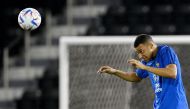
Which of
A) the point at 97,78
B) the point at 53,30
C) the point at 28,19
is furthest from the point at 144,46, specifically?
the point at 53,30

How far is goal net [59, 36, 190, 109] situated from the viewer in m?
7.76

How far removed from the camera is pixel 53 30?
439 inches

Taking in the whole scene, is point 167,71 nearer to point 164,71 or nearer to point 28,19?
point 164,71

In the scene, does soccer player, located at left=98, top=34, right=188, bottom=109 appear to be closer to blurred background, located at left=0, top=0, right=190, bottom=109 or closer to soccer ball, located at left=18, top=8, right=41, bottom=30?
soccer ball, located at left=18, top=8, right=41, bottom=30

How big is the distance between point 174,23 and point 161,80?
4.46 meters

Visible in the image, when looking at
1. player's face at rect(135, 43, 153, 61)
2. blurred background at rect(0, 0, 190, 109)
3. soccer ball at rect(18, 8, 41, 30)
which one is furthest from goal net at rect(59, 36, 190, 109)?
blurred background at rect(0, 0, 190, 109)

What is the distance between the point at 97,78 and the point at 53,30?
337 centimetres

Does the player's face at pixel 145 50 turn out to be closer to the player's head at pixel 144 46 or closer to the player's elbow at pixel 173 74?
the player's head at pixel 144 46

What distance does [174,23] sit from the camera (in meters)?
10.5

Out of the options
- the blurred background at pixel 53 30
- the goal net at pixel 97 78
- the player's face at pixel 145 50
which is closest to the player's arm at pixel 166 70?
the player's face at pixel 145 50

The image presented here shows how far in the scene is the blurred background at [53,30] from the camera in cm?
1020

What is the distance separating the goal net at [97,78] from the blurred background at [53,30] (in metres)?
2.02

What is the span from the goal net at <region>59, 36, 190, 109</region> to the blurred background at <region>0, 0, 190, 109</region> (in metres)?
2.02

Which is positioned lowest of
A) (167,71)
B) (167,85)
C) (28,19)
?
(167,85)
